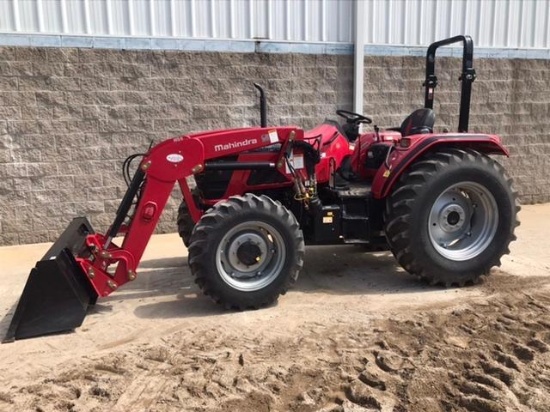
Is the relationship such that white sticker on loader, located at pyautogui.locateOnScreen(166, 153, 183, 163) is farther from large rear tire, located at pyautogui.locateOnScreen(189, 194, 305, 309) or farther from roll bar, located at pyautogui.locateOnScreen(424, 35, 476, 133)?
roll bar, located at pyautogui.locateOnScreen(424, 35, 476, 133)

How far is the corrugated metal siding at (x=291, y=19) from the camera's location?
6793 millimetres

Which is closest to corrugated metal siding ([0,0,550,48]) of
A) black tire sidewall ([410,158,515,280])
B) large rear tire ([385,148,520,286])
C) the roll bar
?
the roll bar

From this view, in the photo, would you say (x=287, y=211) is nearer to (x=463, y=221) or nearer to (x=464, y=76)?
(x=463, y=221)

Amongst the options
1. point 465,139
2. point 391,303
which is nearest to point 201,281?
point 391,303

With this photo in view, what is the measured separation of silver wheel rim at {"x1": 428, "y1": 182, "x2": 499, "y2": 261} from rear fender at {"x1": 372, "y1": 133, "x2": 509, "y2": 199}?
1.34 feet

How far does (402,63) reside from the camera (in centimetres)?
823

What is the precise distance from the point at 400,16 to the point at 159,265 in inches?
203

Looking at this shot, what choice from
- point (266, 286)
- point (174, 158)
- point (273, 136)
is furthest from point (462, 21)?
point (266, 286)

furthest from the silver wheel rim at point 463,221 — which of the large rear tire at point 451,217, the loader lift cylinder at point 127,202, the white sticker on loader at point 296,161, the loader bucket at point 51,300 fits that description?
the loader bucket at point 51,300

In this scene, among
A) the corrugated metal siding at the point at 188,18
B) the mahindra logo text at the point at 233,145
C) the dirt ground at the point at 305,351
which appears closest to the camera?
the dirt ground at the point at 305,351

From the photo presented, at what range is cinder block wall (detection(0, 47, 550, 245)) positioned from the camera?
6785 mm

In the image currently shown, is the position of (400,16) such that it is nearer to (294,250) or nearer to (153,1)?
(153,1)

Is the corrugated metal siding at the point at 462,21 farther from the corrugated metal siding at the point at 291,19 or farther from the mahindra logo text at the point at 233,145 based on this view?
the mahindra logo text at the point at 233,145

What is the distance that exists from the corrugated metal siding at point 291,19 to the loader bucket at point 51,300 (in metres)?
3.79
